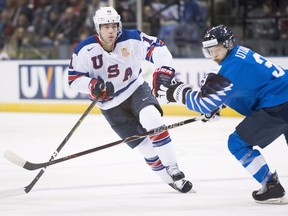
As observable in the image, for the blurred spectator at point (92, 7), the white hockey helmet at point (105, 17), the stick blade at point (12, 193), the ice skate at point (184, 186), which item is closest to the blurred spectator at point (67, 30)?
the blurred spectator at point (92, 7)

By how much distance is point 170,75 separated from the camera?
418 centimetres

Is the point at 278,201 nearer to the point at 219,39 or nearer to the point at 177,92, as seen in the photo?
the point at 177,92

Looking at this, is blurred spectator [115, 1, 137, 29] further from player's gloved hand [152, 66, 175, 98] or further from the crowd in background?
player's gloved hand [152, 66, 175, 98]

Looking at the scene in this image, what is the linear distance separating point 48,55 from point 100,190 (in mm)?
4857

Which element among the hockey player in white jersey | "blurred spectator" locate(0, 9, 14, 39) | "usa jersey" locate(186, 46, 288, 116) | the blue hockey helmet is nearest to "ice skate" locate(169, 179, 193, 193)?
the hockey player in white jersey

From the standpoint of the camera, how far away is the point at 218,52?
151 inches

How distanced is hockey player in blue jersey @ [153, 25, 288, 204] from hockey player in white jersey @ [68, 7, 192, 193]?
54cm

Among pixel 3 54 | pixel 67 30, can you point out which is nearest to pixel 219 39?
pixel 67 30

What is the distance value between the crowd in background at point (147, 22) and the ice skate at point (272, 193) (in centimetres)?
441

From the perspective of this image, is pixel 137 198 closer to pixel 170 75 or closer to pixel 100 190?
pixel 100 190

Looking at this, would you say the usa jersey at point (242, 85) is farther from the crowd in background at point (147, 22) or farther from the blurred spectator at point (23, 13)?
the blurred spectator at point (23, 13)

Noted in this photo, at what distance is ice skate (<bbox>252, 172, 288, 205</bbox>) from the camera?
3900 millimetres

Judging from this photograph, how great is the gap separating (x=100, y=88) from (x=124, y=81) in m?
0.25

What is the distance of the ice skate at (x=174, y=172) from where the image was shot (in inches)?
173
